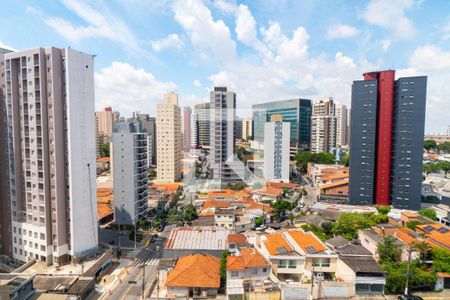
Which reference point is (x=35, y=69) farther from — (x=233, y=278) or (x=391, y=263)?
(x=391, y=263)

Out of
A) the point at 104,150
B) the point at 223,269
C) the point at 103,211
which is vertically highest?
the point at 104,150

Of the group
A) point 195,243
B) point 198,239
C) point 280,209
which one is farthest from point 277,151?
point 195,243

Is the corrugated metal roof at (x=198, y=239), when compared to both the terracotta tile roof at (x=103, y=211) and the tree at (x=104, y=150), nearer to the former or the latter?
the terracotta tile roof at (x=103, y=211)

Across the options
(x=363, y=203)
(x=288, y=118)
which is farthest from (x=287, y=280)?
(x=288, y=118)

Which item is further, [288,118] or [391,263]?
[288,118]

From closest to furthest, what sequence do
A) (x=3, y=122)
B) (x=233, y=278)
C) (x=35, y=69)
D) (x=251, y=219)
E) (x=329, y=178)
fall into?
(x=233, y=278), (x=35, y=69), (x=3, y=122), (x=251, y=219), (x=329, y=178)

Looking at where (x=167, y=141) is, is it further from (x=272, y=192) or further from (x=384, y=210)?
(x=384, y=210)
